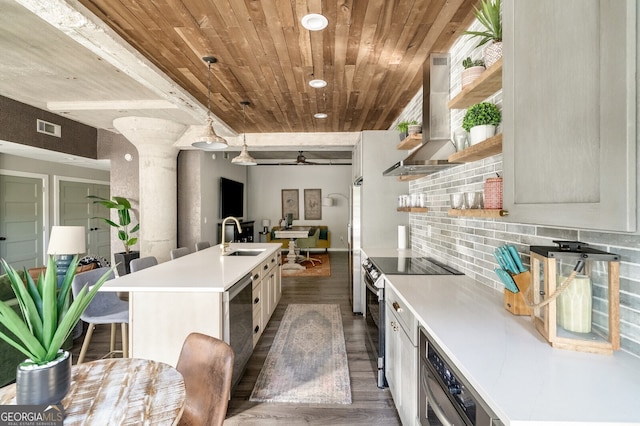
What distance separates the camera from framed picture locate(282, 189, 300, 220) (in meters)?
9.75

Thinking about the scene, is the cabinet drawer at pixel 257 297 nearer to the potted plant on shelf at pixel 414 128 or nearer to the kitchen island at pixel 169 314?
the kitchen island at pixel 169 314

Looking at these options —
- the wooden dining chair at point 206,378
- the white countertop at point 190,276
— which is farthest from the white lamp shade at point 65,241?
the wooden dining chair at point 206,378

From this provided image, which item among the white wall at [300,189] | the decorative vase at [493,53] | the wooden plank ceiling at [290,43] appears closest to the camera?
the decorative vase at [493,53]

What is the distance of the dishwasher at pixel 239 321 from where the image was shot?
207cm

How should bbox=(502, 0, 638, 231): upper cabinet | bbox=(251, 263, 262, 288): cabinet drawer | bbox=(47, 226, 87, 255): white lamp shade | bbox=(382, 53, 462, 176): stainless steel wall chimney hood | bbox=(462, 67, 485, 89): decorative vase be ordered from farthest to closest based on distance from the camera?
bbox=(47, 226, 87, 255): white lamp shade → bbox=(251, 263, 262, 288): cabinet drawer → bbox=(382, 53, 462, 176): stainless steel wall chimney hood → bbox=(462, 67, 485, 89): decorative vase → bbox=(502, 0, 638, 231): upper cabinet

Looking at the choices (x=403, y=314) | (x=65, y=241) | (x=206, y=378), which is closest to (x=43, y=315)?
(x=206, y=378)

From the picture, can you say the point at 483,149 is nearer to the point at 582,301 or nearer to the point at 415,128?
the point at 582,301

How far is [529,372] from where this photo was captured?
898 millimetres

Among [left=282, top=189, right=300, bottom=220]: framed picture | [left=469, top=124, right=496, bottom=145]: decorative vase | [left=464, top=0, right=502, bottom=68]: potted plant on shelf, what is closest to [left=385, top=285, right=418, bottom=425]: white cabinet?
[left=469, top=124, right=496, bottom=145]: decorative vase

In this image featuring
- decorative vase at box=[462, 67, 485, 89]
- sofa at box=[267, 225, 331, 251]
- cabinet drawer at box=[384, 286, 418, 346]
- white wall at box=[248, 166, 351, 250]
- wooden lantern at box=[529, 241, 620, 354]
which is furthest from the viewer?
white wall at box=[248, 166, 351, 250]

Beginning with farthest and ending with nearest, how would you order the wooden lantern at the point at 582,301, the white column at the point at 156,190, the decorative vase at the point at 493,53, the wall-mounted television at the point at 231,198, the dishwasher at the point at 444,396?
1. the wall-mounted television at the point at 231,198
2. the white column at the point at 156,190
3. the decorative vase at the point at 493,53
4. the wooden lantern at the point at 582,301
5. the dishwasher at the point at 444,396

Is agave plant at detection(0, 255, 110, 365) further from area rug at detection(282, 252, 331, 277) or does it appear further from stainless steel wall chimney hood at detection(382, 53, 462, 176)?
area rug at detection(282, 252, 331, 277)

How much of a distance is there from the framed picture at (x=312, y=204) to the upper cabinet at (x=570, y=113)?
8.55 m

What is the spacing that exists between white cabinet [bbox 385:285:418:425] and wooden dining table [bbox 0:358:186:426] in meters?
1.08
